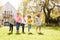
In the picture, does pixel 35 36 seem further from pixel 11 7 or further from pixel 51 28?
pixel 11 7

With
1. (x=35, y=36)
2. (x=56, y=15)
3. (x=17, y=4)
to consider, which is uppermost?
(x=17, y=4)

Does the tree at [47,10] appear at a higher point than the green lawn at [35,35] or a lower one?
higher

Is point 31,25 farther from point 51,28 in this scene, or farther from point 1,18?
point 1,18

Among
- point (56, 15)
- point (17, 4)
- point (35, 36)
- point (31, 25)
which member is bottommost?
point (35, 36)

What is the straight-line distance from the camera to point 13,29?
4.94 ft

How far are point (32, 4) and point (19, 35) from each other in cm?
38

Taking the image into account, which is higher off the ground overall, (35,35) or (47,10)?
(47,10)

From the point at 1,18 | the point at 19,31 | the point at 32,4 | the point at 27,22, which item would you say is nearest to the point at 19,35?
the point at 19,31

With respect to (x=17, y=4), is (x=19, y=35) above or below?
below

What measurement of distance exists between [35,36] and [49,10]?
0.33 metres

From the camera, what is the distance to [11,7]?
1.52 metres

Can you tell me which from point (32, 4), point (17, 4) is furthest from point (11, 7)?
point (32, 4)

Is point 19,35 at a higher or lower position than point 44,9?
lower

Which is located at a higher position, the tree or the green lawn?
the tree
